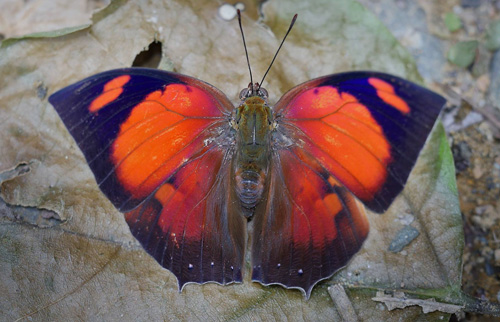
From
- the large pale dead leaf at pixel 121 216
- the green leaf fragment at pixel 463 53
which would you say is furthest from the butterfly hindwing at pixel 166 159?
the green leaf fragment at pixel 463 53

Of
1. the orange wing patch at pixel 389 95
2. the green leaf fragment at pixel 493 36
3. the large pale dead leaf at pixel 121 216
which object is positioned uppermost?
the green leaf fragment at pixel 493 36

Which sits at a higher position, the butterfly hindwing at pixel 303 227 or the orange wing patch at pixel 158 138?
the orange wing patch at pixel 158 138

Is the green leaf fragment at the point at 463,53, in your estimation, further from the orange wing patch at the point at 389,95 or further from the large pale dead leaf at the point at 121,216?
the orange wing patch at the point at 389,95

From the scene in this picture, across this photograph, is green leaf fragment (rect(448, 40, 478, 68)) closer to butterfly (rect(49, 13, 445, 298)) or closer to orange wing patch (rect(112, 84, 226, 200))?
butterfly (rect(49, 13, 445, 298))

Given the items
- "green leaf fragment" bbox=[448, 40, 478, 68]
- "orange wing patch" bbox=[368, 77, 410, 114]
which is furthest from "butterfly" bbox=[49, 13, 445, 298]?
"green leaf fragment" bbox=[448, 40, 478, 68]

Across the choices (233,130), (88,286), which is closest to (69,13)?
(233,130)

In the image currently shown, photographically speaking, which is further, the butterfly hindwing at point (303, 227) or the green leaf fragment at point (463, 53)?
the green leaf fragment at point (463, 53)

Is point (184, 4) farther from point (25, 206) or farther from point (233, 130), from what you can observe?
point (25, 206)

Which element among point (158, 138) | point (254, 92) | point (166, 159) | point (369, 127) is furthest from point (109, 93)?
point (369, 127)

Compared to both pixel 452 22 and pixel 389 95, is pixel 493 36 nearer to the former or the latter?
pixel 452 22
